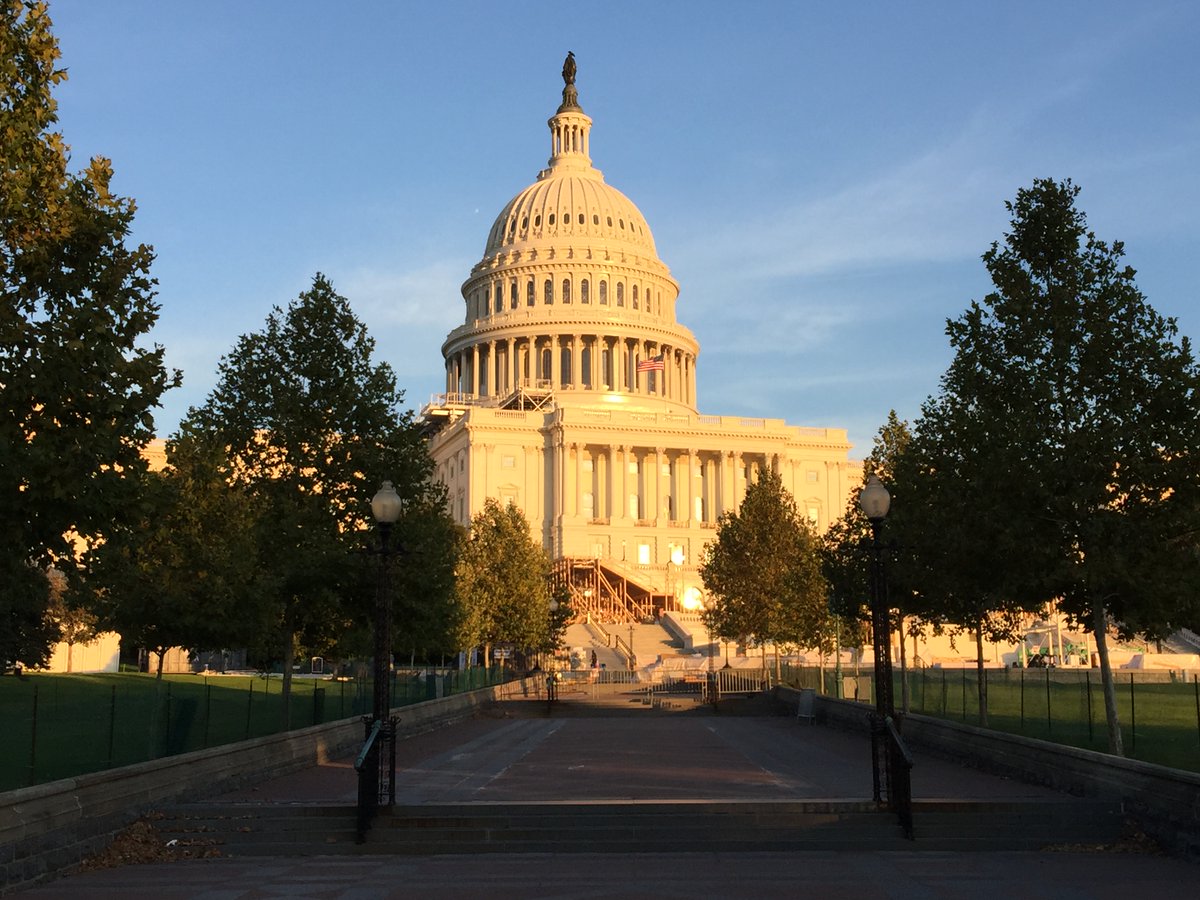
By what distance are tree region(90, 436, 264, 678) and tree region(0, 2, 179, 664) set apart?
34.6 ft

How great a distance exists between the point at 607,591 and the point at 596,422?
1896 cm

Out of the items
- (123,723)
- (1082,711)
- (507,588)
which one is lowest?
(123,723)

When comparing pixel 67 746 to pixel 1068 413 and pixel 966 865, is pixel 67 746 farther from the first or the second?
pixel 1068 413

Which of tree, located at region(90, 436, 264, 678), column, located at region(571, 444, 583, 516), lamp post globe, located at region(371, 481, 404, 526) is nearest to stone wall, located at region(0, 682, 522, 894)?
tree, located at region(90, 436, 264, 678)

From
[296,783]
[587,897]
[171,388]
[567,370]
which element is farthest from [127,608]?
[567,370]

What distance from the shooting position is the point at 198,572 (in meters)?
30.0

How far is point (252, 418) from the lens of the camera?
3262 cm

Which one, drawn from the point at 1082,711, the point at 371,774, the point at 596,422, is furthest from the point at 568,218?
the point at 371,774

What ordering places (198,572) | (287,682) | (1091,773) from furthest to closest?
(287,682) < (198,572) < (1091,773)

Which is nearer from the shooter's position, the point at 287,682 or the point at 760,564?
the point at 287,682

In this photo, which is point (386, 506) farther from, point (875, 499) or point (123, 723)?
point (123, 723)

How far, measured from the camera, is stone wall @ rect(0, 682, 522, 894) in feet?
51.1

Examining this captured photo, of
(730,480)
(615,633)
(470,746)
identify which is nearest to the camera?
(470,746)

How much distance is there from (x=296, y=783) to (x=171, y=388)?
914 centimetres
